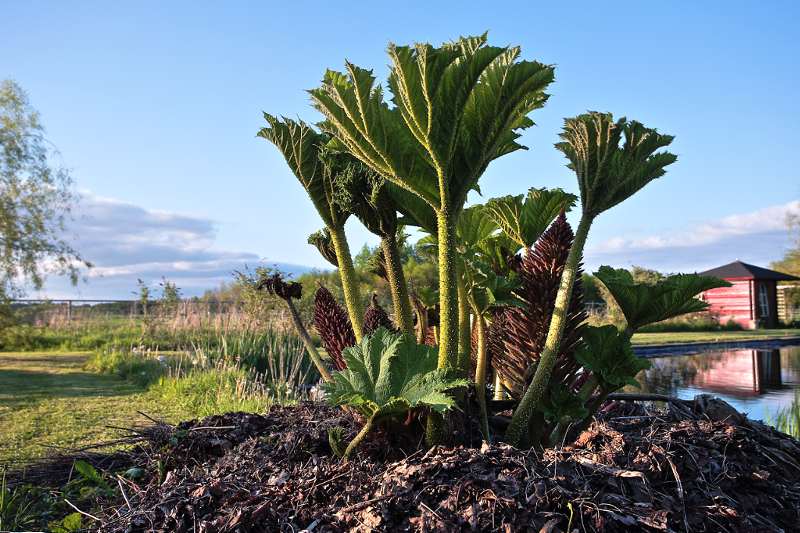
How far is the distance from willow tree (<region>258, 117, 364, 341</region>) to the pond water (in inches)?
228

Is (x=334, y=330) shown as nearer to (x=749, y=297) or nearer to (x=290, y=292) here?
(x=290, y=292)

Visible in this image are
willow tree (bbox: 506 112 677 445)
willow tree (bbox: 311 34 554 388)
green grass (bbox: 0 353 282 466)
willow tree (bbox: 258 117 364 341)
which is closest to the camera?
willow tree (bbox: 311 34 554 388)

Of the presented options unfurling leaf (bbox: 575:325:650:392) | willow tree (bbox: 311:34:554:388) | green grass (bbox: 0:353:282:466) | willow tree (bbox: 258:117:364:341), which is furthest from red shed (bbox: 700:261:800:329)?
willow tree (bbox: 311:34:554:388)

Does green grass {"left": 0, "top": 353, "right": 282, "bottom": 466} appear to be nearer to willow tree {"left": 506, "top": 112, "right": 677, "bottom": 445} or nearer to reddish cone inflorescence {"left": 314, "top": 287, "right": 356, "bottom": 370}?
reddish cone inflorescence {"left": 314, "top": 287, "right": 356, "bottom": 370}

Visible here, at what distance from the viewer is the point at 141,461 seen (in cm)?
289

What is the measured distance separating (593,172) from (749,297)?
127ft

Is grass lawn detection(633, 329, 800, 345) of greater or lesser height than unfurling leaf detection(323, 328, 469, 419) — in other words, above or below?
below

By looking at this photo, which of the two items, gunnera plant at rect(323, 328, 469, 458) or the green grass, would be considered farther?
the green grass

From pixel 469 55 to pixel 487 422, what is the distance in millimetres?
1193

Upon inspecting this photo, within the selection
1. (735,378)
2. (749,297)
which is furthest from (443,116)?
(749,297)

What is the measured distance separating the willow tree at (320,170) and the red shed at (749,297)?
36.6m

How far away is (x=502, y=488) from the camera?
155 centimetres

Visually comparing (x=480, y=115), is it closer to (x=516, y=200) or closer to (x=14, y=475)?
(x=516, y=200)

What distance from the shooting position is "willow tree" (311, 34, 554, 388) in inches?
63.8
